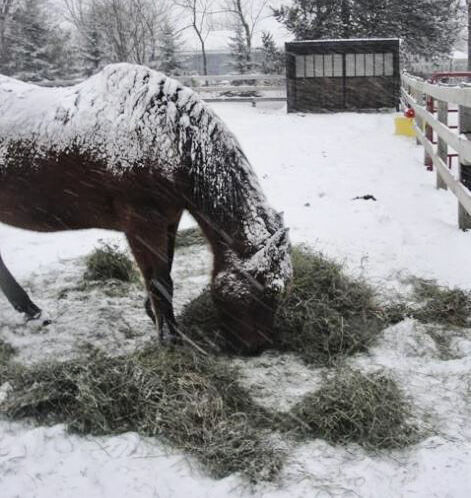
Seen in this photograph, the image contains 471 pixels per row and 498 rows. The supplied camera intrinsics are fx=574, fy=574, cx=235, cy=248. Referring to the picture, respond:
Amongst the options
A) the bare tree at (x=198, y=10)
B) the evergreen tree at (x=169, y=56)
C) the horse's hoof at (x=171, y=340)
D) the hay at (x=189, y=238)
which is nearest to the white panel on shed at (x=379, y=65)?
the hay at (x=189, y=238)

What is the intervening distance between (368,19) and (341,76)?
5.99 m

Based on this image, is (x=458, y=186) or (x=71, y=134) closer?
(x=71, y=134)

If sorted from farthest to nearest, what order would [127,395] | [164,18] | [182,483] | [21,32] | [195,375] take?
[164,18], [21,32], [195,375], [127,395], [182,483]

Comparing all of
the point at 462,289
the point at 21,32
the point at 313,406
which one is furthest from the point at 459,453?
the point at 21,32

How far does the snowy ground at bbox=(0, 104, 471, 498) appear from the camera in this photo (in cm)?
221

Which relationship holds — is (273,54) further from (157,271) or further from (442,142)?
(157,271)

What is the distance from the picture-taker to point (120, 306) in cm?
405

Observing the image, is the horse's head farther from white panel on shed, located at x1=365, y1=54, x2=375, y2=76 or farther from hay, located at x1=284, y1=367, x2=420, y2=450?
white panel on shed, located at x1=365, y1=54, x2=375, y2=76

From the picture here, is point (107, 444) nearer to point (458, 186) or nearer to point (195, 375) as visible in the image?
point (195, 375)

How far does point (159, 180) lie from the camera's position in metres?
3.03

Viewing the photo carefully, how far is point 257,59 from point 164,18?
7981 mm

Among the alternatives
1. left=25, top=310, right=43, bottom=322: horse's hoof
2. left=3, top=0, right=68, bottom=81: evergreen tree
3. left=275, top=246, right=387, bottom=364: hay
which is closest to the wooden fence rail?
left=275, top=246, right=387, bottom=364: hay

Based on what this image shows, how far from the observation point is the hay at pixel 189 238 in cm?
521

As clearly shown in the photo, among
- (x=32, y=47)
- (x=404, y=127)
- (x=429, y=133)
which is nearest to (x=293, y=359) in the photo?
(x=429, y=133)
